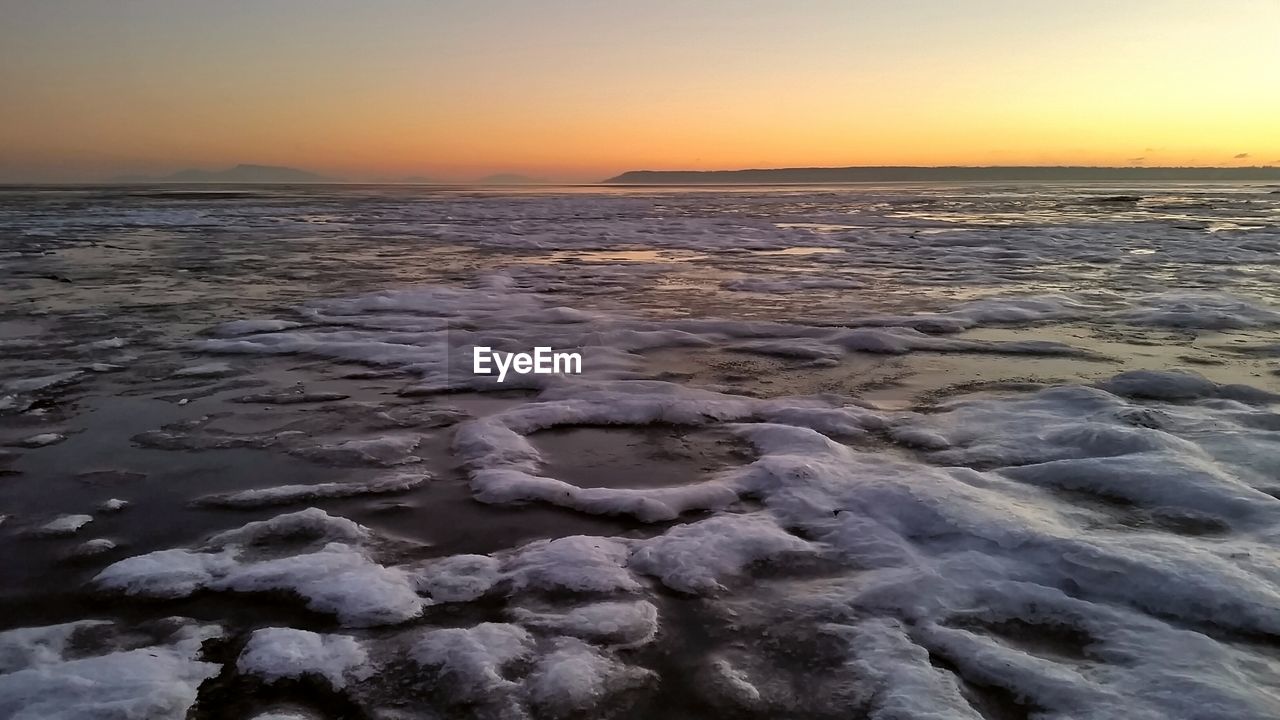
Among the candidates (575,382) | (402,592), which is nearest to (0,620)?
(402,592)

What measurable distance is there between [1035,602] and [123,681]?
297 cm

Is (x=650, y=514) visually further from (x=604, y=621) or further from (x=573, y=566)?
(x=604, y=621)

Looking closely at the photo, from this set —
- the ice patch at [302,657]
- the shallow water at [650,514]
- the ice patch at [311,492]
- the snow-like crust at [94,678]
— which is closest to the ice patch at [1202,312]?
the shallow water at [650,514]

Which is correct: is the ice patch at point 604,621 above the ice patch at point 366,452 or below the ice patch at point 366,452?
below

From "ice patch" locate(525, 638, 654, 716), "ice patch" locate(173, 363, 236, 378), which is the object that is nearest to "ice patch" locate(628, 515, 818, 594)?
"ice patch" locate(525, 638, 654, 716)

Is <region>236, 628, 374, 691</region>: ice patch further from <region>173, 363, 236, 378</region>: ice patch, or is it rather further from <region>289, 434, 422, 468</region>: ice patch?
<region>173, 363, 236, 378</region>: ice patch

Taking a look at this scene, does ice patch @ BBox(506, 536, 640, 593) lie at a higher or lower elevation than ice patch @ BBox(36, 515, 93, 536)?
lower

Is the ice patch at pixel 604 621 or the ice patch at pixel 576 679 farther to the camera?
the ice patch at pixel 604 621

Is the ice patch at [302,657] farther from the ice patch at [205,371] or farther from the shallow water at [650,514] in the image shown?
the ice patch at [205,371]

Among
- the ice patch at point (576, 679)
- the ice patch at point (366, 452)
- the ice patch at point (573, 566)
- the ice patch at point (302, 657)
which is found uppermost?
the ice patch at point (366, 452)

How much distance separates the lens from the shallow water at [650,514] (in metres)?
2.25

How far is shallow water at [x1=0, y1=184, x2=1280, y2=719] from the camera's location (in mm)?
2248

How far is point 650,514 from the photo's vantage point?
3.33 metres

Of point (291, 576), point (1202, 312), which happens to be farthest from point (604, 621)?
point (1202, 312)
